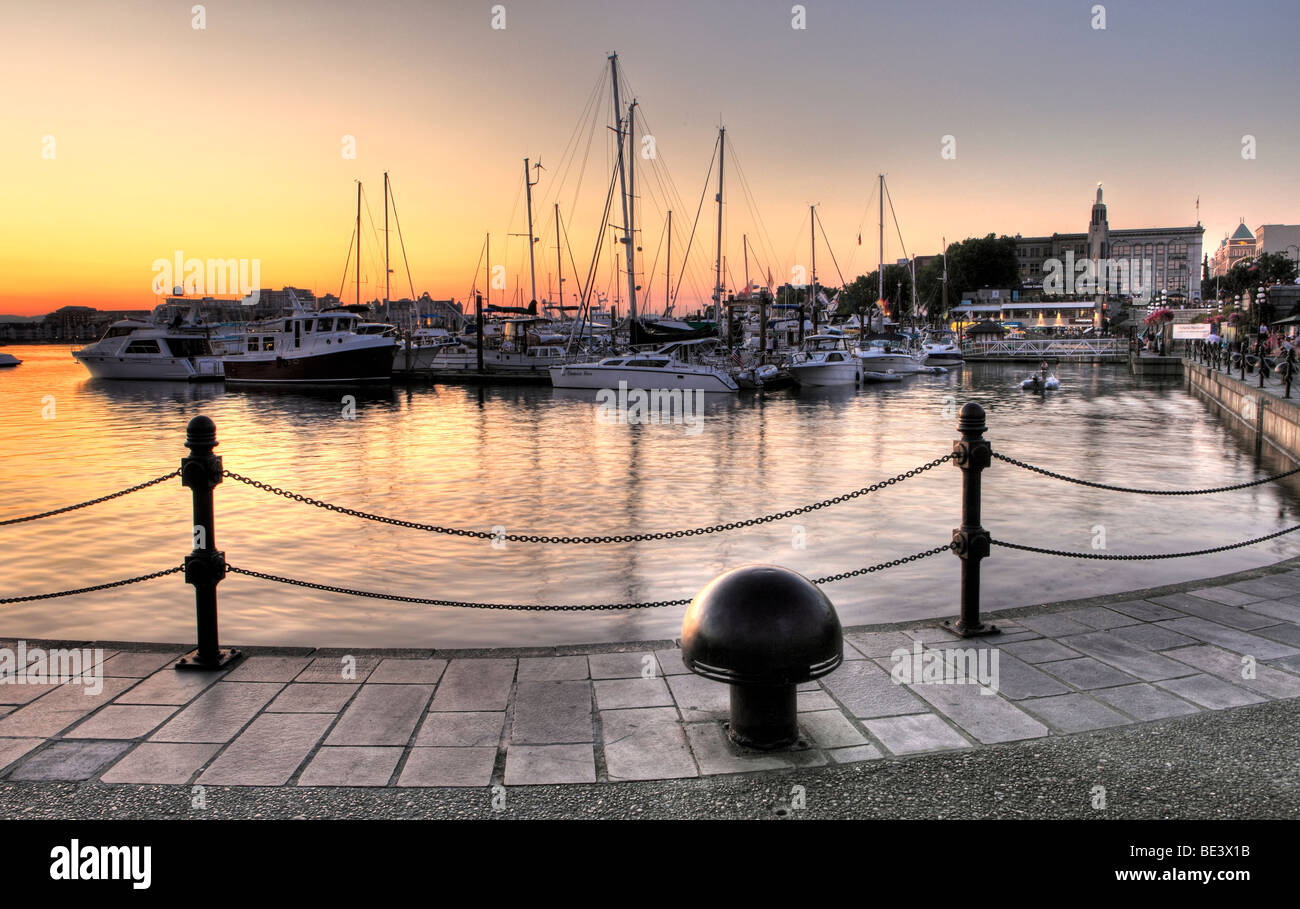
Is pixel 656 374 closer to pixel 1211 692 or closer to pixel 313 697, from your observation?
pixel 313 697

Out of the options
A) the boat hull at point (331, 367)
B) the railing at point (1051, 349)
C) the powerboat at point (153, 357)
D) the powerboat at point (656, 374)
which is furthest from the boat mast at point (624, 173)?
the railing at point (1051, 349)

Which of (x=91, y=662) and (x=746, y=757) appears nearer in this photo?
(x=746, y=757)

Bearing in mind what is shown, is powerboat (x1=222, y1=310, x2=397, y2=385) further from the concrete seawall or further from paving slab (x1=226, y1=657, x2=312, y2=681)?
paving slab (x1=226, y1=657, x2=312, y2=681)

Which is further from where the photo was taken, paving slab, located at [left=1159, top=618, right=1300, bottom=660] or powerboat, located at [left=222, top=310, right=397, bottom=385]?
powerboat, located at [left=222, top=310, right=397, bottom=385]

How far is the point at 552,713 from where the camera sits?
485 centimetres

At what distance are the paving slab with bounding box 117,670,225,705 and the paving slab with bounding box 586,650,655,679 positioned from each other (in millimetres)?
2327

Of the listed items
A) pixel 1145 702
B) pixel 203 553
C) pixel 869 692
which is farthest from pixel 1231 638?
pixel 203 553

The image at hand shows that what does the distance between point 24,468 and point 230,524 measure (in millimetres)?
11313

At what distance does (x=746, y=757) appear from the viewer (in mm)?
4285

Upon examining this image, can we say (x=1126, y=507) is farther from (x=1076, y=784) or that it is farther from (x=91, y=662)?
(x=91, y=662)

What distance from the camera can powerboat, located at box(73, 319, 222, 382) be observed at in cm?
6012

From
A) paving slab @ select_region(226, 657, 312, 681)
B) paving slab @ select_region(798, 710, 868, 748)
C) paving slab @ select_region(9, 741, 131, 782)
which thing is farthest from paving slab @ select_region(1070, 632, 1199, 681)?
paving slab @ select_region(9, 741, 131, 782)

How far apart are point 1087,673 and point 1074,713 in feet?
2.32
